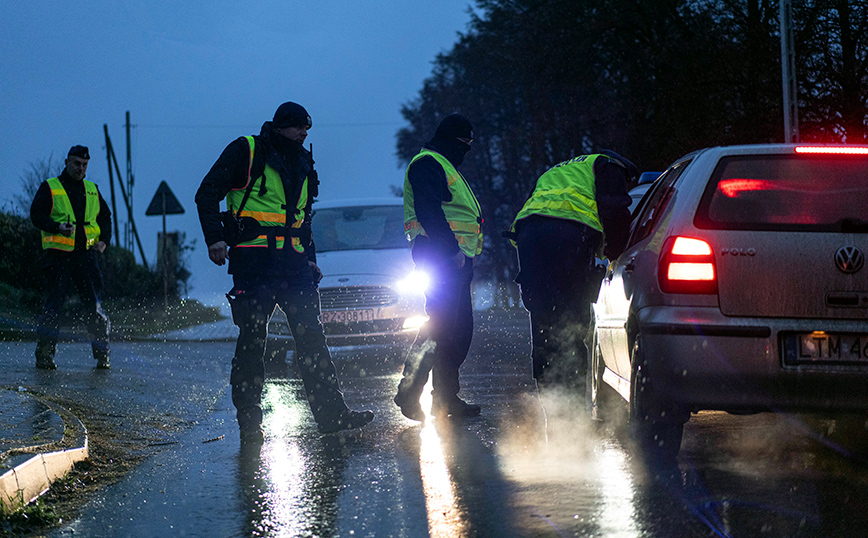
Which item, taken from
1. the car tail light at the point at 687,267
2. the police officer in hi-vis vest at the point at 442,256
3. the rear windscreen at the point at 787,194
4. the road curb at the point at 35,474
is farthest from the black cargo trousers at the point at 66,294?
the rear windscreen at the point at 787,194

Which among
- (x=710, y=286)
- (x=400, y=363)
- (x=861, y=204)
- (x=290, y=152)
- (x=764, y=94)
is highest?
(x=764, y=94)

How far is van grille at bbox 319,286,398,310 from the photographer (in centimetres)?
1098

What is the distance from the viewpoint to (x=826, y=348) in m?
4.64

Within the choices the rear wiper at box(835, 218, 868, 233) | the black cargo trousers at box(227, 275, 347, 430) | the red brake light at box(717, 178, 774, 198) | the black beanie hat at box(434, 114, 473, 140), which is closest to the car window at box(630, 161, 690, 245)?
the red brake light at box(717, 178, 774, 198)

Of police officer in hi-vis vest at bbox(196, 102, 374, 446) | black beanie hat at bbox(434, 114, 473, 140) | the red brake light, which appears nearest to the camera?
the red brake light

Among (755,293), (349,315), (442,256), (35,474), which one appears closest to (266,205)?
(442,256)

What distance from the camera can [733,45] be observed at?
78.0ft

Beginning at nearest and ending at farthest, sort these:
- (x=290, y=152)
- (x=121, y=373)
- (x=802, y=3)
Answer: (x=290, y=152), (x=121, y=373), (x=802, y=3)

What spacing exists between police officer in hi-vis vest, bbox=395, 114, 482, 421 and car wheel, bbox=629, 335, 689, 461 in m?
2.02

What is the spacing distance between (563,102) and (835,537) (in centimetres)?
3262

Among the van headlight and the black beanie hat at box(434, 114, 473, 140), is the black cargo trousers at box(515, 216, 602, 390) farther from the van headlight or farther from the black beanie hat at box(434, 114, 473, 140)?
the van headlight

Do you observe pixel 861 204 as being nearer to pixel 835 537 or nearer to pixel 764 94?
pixel 835 537

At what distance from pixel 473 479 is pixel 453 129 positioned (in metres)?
2.86

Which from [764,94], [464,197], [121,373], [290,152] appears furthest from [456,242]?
[764,94]
